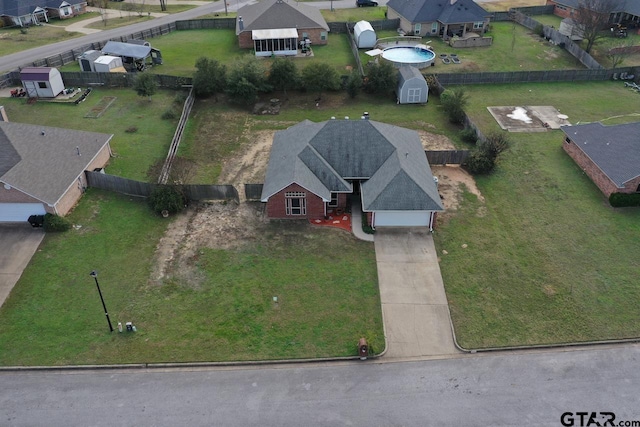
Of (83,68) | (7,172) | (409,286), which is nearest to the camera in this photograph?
(409,286)

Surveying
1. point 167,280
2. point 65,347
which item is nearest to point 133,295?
point 167,280

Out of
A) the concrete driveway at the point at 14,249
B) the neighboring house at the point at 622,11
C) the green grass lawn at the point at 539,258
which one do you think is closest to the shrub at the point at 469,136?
the green grass lawn at the point at 539,258

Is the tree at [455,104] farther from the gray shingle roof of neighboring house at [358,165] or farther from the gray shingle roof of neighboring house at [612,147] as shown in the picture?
the gray shingle roof of neighboring house at [358,165]

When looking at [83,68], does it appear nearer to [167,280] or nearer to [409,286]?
[167,280]

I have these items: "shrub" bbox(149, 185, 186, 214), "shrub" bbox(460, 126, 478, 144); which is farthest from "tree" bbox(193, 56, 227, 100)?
"shrub" bbox(460, 126, 478, 144)

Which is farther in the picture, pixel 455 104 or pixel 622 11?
pixel 622 11

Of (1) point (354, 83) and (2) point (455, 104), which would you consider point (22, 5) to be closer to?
(1) point (354, 83)

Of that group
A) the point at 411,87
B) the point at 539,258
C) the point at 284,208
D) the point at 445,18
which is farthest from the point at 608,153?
the point at 445,18
